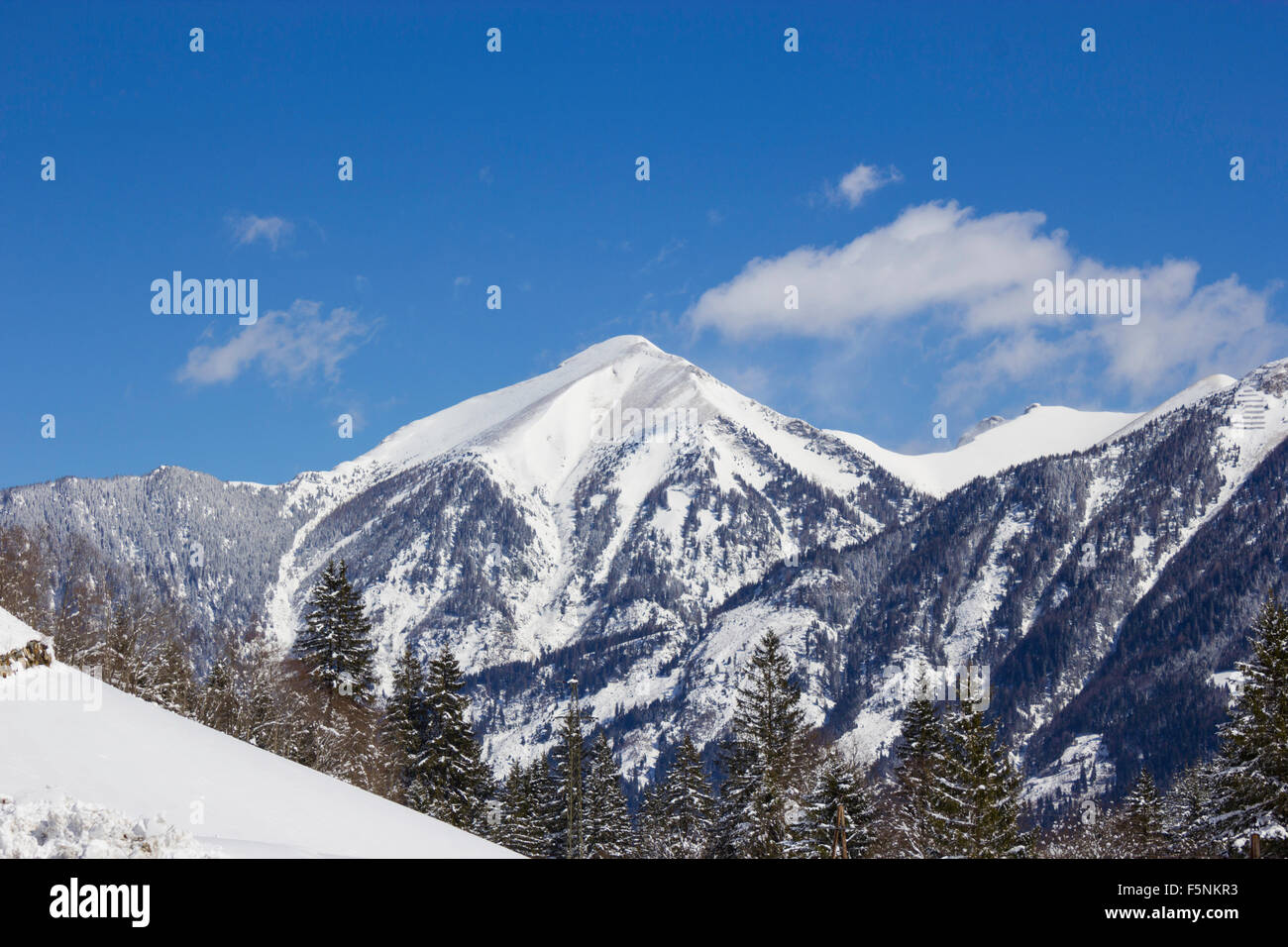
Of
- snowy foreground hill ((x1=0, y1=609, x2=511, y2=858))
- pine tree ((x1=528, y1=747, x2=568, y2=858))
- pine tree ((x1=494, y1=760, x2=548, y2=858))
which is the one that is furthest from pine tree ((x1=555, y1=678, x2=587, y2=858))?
snowy foreground hill ((x1=0, y1=609, x2=511, y2=858))

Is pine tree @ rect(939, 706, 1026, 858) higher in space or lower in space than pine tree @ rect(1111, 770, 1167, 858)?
higher

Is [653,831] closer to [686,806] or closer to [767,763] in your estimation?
[686,806]

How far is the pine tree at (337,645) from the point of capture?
42906 millimetres

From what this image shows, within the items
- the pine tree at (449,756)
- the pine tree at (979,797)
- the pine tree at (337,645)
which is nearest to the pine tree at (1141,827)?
the pine tree at (979,797)

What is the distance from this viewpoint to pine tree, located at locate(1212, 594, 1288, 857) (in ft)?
106

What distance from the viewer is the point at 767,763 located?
41250 mm

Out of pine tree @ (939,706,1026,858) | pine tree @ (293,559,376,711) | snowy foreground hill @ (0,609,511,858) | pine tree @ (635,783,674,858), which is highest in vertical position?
pine tree @ (293,559,376,711)

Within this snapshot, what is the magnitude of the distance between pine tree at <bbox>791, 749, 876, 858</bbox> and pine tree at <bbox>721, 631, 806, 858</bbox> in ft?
3.22

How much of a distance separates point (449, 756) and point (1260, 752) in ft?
99.4

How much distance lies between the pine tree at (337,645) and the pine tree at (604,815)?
18528 mm

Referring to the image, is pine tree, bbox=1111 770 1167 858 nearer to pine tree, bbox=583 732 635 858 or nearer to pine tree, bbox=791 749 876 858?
pine tree, bbox=791 749 876 858

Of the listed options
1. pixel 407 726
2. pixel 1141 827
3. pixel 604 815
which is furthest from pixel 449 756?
pixel 1141 827

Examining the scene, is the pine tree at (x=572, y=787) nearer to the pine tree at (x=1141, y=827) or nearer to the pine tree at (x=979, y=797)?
the pine tree at (x=979, y=797)
